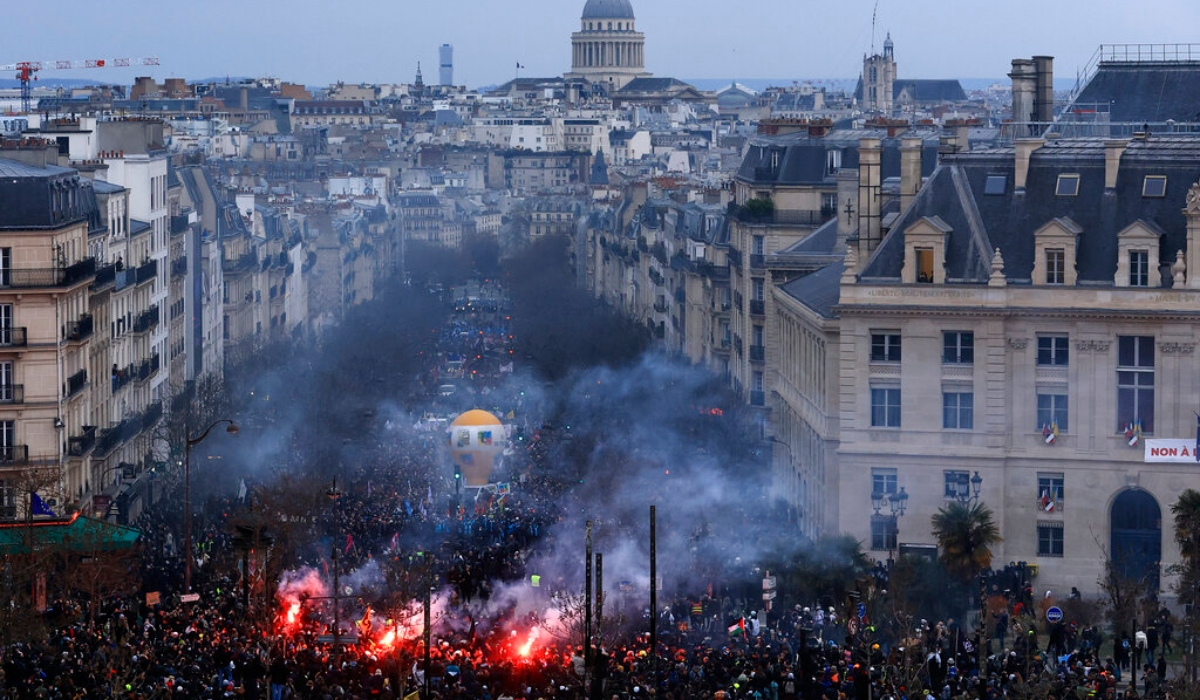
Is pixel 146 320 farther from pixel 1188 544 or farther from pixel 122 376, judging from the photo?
pixel 1188 544

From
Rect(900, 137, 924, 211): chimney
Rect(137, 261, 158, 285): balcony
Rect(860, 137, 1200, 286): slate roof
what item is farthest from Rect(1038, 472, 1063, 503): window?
Rect(137, 261, 158, 285): balcony

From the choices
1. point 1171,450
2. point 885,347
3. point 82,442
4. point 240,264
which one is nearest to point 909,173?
point 885,347

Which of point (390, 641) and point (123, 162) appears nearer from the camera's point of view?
point (390, 641)

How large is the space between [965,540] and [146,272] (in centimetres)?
3267

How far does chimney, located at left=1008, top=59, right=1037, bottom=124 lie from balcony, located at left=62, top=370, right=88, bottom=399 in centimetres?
2545

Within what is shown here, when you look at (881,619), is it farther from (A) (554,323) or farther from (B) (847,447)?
(A) (554,323)

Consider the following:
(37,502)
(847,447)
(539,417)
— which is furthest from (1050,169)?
(539,417)

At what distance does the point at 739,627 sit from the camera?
2392 inches

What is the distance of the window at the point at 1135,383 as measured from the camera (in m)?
66.9

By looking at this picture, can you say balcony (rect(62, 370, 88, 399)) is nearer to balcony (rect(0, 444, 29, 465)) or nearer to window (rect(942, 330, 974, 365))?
balcony (rect(0, 444, 29, 465))

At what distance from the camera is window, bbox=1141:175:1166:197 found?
67062mm

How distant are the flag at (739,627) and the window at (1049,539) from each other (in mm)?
8871

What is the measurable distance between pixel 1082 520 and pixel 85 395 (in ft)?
86.3

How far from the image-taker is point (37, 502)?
66.6 m
